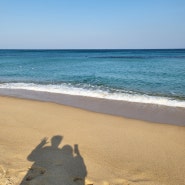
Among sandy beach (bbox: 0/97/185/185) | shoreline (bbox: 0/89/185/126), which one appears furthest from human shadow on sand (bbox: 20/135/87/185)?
shoreline (bbox: 0/89/185/126)

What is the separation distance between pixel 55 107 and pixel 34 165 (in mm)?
4657

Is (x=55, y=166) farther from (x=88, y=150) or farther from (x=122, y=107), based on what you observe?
(x=122, y=107)

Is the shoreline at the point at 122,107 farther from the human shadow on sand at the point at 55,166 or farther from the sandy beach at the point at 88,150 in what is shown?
the human shadow on sand at the point at 55,166

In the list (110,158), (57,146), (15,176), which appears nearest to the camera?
(15,176)

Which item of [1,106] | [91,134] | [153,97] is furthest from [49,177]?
[153,97]

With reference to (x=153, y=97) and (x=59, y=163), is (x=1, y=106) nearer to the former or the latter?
(x=59, y=163)

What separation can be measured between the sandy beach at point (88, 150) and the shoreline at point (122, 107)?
0.65 meters

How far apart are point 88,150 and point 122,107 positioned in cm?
422

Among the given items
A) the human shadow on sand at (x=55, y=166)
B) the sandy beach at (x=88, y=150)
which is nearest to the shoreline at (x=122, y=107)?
the sandy beach at (x=88, y=150)

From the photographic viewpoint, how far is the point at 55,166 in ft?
13.6

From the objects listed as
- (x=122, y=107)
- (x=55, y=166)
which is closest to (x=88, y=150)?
(x=55, y=166)

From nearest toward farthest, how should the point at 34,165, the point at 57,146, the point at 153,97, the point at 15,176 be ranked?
1. the point at 15,176
2. the point at 34,165
3. the point at 57,146
4. the point at 153,97

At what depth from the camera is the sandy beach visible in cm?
387

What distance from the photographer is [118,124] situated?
666cm
